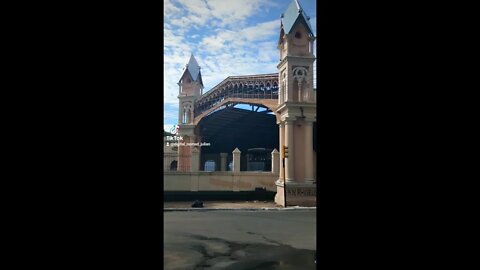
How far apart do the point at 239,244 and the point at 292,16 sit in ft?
50.4

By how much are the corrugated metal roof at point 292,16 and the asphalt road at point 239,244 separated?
458 inches

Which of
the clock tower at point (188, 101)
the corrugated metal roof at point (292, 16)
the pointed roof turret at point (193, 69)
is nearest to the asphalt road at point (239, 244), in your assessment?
the corrugated metal roof at point (292, 16)

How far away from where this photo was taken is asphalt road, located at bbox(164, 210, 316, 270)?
641 cm

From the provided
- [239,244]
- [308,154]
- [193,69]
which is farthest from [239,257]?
[193,69]

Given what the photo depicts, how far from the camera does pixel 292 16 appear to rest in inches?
773

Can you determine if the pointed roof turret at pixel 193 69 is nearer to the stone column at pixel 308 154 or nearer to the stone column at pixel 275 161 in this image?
the stone column at pixel 275 161

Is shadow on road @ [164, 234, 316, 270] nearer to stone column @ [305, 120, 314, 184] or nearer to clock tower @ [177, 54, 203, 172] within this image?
stone column @ [305, 120, 314, 184]

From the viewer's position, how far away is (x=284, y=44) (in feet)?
64.0

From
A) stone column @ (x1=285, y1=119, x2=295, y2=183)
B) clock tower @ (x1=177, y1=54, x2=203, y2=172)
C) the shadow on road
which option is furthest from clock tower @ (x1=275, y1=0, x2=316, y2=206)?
clock tower @ (x1=177, y1=54, x2=203, y2=172)

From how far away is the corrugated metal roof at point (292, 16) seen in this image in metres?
19.1
